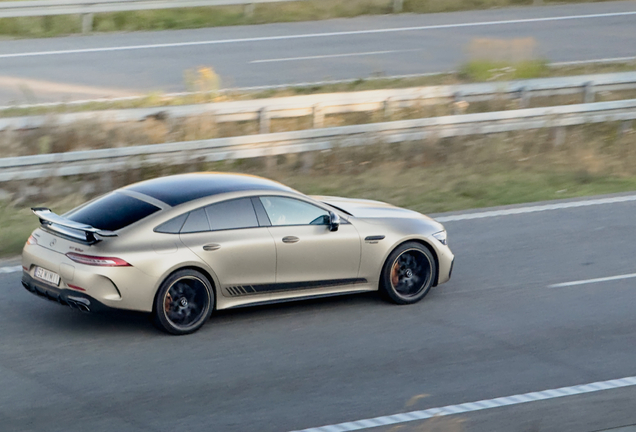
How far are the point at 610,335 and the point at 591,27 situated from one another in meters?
20.9

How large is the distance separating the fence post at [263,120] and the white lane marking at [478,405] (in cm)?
947

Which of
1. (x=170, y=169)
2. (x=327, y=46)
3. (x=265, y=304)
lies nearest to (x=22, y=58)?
(x=327, y=46)

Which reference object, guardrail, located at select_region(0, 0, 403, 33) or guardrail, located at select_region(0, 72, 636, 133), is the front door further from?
guardrail, located at select_region(0, 0, 403, 33)

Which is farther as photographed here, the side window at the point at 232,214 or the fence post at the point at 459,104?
the fence post at the point at 459,104

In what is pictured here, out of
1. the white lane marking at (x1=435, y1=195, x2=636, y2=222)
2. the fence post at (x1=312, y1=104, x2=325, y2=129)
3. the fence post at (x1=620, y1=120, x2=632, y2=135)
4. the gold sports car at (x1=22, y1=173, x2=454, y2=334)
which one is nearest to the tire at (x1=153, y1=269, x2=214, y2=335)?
the gold sports car at (x1=22, y1=173, x2=454, y2=334)

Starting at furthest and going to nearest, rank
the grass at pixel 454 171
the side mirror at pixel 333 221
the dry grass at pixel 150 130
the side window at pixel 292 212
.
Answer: the dry grass at pixel 150 130 → the grass at pixel 454 171 → the side mirror at pixel 333 221 → the side window at pixel 292 212

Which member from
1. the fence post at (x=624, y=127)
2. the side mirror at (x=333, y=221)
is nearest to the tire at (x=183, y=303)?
the side mirror at (x=333, y=221)

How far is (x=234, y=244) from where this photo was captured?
28.9 feet

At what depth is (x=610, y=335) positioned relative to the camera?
897 cm

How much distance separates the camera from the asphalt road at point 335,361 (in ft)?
23.2

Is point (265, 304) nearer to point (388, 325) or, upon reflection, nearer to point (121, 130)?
point (388, 325)

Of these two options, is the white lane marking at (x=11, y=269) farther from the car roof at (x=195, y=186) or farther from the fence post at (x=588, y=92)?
the fence post at (x=588, y=92)

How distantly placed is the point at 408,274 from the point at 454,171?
6405 millimetres

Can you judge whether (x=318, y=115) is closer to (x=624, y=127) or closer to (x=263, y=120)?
(x=263, y=120)
